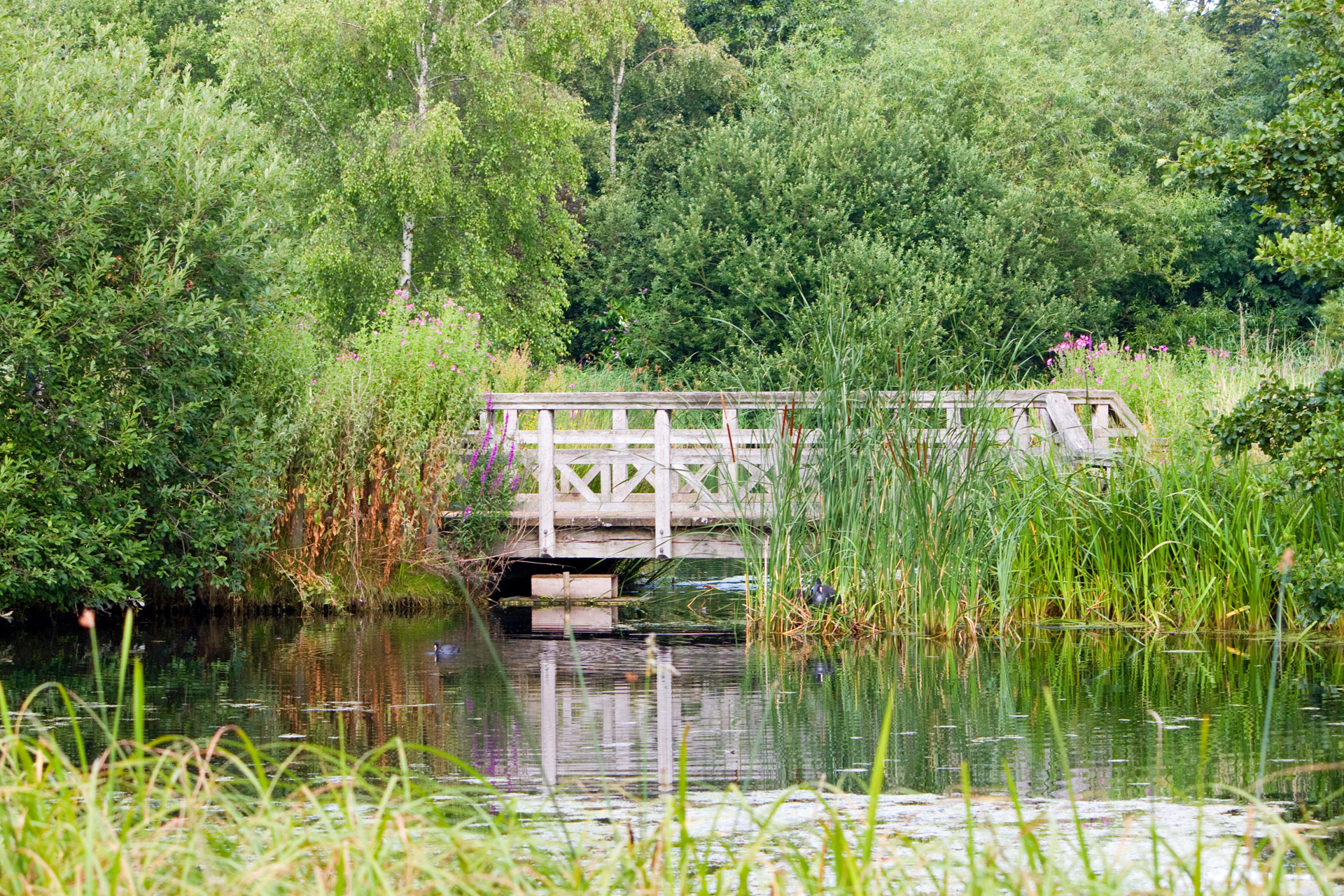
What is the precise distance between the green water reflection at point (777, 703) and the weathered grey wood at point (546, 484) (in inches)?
79.1

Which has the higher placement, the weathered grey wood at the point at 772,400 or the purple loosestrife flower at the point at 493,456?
the weathered grey wood at the point at 772,400

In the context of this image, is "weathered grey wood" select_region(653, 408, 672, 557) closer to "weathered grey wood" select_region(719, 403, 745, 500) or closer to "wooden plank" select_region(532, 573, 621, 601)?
"weathered grey wood" select_region(719, 403, 745, 500)

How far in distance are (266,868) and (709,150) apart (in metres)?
23.4

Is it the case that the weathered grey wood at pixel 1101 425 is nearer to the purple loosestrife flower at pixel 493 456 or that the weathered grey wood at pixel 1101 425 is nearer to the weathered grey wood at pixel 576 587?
the weathered grey wood at pixel 576 587

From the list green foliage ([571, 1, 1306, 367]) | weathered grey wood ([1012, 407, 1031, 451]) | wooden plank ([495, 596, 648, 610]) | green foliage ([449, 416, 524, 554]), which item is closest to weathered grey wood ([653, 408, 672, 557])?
wooden plank ([495, 596, 648, 610])

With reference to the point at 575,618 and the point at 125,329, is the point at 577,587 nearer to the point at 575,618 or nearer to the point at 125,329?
the point at 575,618

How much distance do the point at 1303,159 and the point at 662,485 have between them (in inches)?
220

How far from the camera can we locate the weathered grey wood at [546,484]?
1121 centimetres

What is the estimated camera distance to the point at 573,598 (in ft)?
37.5

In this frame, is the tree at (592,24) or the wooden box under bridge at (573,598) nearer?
the wooden box under bridge at (573,598)

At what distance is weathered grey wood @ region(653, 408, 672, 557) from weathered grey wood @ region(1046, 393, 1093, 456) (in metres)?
2.79

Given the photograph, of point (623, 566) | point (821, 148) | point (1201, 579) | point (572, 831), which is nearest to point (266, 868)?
point (572, 831)

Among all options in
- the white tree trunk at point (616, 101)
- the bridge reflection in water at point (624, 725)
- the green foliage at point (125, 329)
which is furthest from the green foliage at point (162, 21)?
the bridge reflection in water at point (624, 725)

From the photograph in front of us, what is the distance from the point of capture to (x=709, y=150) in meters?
24.9
